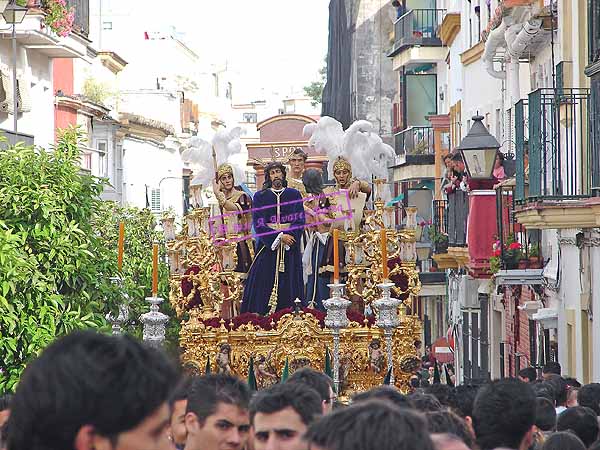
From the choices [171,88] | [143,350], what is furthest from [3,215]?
[171,88]

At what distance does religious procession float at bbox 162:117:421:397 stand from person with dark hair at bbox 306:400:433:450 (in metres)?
9.84

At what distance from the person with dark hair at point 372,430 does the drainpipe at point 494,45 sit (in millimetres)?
20960

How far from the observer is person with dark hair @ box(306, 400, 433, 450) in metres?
3.47

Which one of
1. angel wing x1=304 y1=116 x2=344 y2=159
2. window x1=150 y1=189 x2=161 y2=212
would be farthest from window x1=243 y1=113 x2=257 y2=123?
angel wing x1=304 y1=116 x2=344 y2=159

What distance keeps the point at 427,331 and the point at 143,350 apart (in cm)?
4127

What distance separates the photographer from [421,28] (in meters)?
40.9

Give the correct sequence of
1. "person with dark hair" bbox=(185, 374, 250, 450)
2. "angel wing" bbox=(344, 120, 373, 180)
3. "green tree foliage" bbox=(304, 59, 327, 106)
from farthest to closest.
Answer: "green tree foliage" bbox=(304, 59, 327, 106) → "angel wing" bbox=(344, 120, 373, 180) → "person with dark hair" bbox=(185, 374, 250, 450)

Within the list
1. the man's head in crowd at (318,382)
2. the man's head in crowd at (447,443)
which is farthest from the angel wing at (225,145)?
the man's head in crowd at (447,443)

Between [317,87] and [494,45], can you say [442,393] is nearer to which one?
[494,45]

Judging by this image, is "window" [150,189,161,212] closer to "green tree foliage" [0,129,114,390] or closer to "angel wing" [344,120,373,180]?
"green tree foliage" [0,129,114,390]

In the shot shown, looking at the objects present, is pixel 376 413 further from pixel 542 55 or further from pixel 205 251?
pixel 542 55

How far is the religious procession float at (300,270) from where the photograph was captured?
1379 centimetres

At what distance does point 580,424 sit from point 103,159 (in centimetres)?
3854

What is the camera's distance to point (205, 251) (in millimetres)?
15023
